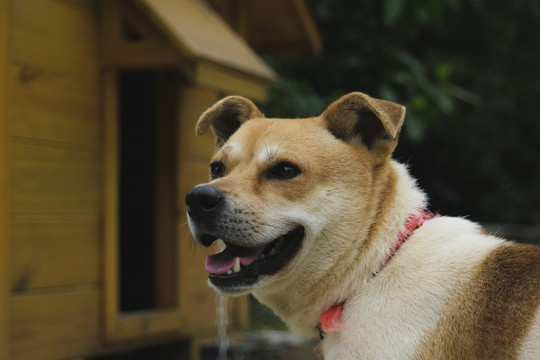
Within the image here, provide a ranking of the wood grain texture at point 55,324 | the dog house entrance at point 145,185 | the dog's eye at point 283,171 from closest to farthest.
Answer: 1. the dog's eye at point 283,171
2. the wood grain texture at point 55,324
3. the dog house entrance at point 145,185

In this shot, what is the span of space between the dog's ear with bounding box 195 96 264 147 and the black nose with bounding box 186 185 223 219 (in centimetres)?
77

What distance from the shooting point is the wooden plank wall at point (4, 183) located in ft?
13.6

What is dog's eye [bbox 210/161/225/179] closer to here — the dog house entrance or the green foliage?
the dog house entrance

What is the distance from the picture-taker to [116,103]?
16.8ft

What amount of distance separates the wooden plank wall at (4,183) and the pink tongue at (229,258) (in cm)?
188

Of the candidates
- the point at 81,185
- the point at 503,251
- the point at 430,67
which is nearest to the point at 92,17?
the point at 81,185

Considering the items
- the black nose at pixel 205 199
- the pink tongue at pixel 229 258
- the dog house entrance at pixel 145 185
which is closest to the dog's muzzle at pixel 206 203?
the black nose at pixel 205 199

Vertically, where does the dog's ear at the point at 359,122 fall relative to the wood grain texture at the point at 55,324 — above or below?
above

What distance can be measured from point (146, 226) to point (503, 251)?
4.65 metres

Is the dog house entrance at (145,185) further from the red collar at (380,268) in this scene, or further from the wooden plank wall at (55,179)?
the red collar at (380,268)

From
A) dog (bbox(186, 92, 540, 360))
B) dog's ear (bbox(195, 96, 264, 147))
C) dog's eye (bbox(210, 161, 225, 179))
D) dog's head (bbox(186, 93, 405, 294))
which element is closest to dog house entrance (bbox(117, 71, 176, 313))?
dog's ear (bbox(195, 96, 264, 147))

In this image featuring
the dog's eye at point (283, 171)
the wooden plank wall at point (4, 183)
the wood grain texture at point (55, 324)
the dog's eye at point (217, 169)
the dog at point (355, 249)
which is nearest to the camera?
the dog at point (355, 249)

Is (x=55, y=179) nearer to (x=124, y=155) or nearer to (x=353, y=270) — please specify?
(x=124, y=155)

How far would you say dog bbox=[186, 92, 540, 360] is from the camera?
250 centimetres
